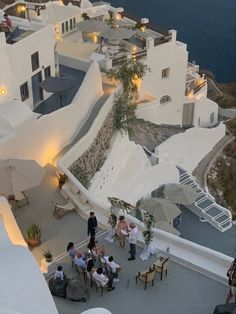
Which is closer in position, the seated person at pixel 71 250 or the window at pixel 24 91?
the seated person at pixel 71 250

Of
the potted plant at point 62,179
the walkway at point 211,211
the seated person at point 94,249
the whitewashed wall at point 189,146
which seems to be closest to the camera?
the seated person at point 94,249

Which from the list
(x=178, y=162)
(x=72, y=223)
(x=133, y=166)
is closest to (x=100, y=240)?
(x=72, y=223)

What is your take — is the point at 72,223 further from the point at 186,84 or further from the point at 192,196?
the point at 186,84

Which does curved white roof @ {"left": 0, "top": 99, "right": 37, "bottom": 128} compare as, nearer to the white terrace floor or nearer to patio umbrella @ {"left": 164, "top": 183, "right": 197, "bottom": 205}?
the white terrace floor

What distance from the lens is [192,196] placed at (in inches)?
1208

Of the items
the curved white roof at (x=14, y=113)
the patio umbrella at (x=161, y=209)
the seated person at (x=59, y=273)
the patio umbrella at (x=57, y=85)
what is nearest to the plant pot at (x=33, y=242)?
the seated person at (x=59, y=273)

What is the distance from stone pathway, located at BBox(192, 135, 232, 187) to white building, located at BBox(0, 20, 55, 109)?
36.3 feet

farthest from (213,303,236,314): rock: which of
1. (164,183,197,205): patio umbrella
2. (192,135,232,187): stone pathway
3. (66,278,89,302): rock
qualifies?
(192,135,232,187): stone pathway

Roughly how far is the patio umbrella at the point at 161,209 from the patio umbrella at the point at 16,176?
8.41 meters

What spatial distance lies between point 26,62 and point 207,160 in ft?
48.0

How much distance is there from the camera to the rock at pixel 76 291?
59.2 feet

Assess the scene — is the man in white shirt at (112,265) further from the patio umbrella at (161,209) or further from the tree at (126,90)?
the tree at (126,90)

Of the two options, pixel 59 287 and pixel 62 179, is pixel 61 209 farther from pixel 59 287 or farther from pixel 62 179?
pixel 59 287

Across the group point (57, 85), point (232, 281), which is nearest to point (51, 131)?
point (57, 85)
